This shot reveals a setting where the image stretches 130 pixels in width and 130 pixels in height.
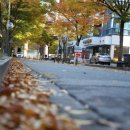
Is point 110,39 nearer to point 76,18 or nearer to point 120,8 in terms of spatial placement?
point 76,18

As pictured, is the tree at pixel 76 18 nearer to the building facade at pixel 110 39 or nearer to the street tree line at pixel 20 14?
the street tree line at pixel 20 14

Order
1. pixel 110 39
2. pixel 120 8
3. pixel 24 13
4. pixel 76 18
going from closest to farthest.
Result: 1. pixel 120 8
2. pixel 24 13
3. pixel 76 18
4. pixel 110 39

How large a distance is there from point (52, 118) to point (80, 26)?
185ft

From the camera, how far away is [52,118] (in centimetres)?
483

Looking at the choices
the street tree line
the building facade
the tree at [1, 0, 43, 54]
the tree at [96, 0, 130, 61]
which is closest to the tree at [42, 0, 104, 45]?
the tree at [1, 0, 43, 54]

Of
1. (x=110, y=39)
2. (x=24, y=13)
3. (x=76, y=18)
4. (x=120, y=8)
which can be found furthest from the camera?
(x=110, y=39)

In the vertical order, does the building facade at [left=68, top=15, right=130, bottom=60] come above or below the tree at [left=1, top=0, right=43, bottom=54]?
below

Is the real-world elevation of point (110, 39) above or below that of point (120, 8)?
below

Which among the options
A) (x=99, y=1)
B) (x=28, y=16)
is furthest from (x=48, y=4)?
(x=99, y=1)

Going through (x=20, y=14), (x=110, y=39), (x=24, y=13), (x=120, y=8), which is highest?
(x=24, y=13)

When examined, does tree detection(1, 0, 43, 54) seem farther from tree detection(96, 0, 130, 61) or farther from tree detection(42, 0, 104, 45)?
tree detection(96, 0, 130, 61)

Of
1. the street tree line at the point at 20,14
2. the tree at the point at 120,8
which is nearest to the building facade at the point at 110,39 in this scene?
the street tree line at the point at 20,14

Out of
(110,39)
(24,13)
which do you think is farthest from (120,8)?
(110,39)

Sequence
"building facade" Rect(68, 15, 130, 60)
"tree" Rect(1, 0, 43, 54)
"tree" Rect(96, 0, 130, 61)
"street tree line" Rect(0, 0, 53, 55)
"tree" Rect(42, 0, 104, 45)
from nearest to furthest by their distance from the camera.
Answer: "tree" Rect(96, 0, 130, 61), "street tree line" Rect(0, 0, 53, 55), "tree" Rect(1, 0, 43, 54), "tree" Rect(42, 0, 104, 45), "building facade" Rect(68, 15, 130, 60)
